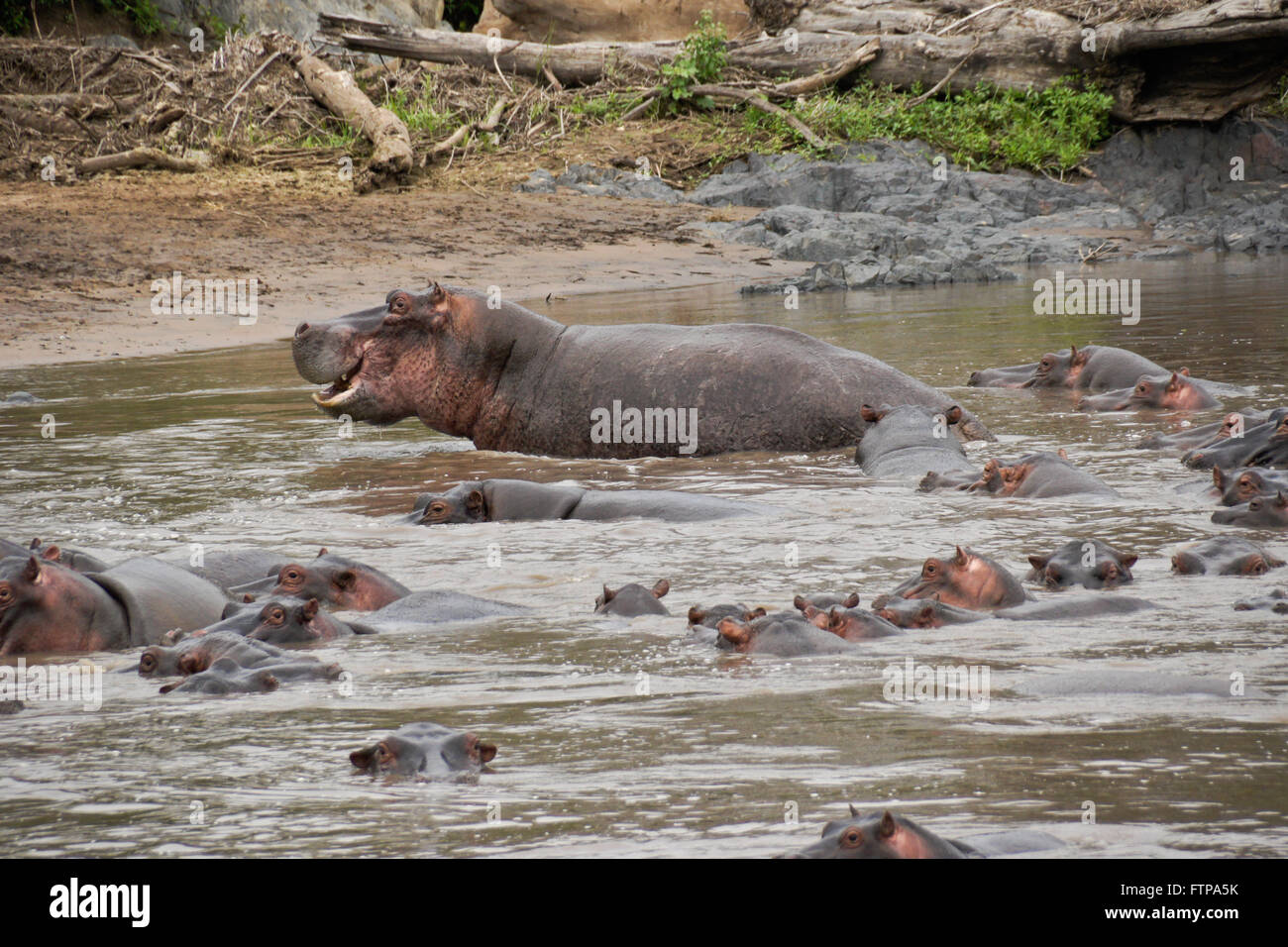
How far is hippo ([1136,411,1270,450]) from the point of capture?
734 cm

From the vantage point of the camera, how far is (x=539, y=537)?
20.1 ft

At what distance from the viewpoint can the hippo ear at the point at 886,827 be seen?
2445mm

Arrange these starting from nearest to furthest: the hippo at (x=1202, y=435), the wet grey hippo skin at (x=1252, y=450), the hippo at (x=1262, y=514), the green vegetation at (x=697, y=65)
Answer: the hippo at (x=1262, y=514)
the wet grey hippo skin at (x=1252, y=450)
the hippo at (x=1202, y=435)
the green vegetation at (x=697, y=65)

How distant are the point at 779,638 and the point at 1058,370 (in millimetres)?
6273

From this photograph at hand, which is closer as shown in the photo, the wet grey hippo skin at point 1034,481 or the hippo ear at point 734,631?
the hippo ear at point 734,631

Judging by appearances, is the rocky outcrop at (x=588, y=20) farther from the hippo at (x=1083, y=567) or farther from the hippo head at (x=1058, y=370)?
the hippo at (x=1083, y=567)

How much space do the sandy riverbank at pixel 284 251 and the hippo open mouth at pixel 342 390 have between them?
15.4 feet

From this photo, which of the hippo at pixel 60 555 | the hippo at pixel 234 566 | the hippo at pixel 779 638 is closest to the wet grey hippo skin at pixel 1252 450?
the hippo at pixel 779 638

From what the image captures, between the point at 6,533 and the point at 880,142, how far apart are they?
54.5 ft

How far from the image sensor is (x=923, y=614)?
4574mm

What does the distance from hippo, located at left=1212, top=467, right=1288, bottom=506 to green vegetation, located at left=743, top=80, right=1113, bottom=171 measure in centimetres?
1594

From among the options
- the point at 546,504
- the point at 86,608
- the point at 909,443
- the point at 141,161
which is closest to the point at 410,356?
the point at 546,504

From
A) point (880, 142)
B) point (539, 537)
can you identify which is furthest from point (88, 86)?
point (539, 537)

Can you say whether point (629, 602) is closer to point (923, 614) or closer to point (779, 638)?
point (779, 638)
